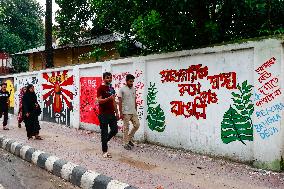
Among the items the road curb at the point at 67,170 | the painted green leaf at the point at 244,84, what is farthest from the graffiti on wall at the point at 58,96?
the painted green leaf at the point at 244,84

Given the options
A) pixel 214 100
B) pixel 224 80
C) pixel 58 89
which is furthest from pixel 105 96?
pixel 58 89

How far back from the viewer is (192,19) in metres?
8.54

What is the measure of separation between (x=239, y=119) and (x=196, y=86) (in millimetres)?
1255

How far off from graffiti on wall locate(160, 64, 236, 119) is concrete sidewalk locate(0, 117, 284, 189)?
0.90m

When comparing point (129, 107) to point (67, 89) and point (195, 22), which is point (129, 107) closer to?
point (195, 22)

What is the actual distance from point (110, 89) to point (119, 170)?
1946mm

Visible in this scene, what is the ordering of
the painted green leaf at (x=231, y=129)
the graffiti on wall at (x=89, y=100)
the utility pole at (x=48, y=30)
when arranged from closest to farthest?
1. the painted green leaf at (x=231, y=129)
2. the graffiti on wall at (x=89, y=100)
3. the utility pole at (x=48, y=30)

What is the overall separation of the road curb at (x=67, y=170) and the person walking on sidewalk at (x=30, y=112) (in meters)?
1.02

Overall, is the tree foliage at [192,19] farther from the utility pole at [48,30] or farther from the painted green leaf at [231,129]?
the utility pole at [48,30]

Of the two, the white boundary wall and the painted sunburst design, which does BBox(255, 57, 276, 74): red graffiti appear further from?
the painted sunburst design

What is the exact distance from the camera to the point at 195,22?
8.54 metres

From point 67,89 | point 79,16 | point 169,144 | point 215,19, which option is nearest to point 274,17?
point 215,19

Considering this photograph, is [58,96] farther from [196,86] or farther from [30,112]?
[196,86]

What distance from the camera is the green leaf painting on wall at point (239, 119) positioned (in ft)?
21.6
